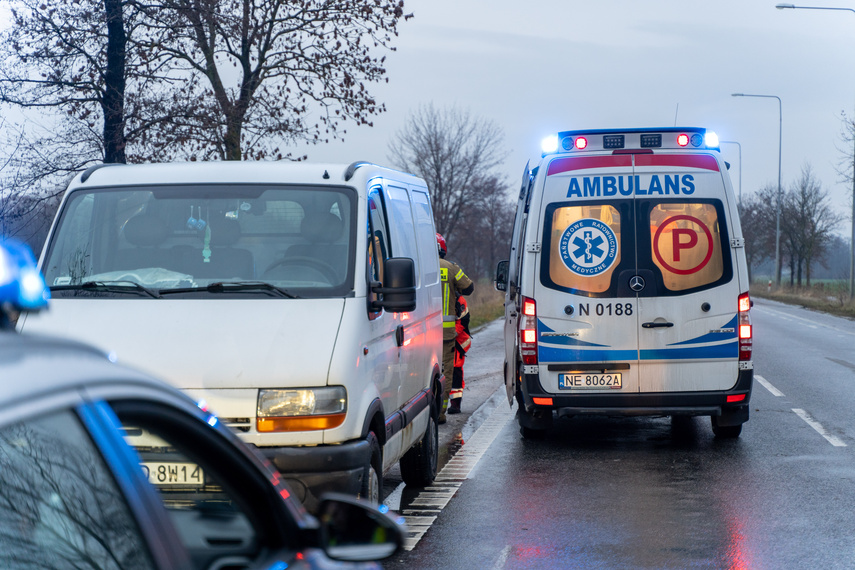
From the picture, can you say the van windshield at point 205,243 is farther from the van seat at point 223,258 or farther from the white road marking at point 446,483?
the white road marking at point 446,483

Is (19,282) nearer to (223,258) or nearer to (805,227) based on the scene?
(223,258)

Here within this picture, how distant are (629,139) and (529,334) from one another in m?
1.91

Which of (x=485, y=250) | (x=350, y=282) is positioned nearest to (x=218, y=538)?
(x=350, y=282)

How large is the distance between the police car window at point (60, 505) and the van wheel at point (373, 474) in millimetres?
3567

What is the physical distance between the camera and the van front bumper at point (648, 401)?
887cm

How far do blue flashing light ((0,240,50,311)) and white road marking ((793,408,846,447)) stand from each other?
8803 mm

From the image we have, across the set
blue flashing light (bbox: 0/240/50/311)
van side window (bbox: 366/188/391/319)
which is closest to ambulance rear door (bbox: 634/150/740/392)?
van side window (bbox: 366/188/391/319)

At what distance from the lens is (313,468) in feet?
16.3

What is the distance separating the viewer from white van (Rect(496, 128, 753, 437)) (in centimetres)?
884

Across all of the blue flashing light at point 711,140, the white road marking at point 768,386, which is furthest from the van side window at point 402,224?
the white road marking at point 768,386

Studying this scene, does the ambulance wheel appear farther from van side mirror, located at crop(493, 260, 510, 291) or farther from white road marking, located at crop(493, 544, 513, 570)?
white road marking, located at crop(493, 544, 513, 570)

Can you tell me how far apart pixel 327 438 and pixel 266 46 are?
13.7m

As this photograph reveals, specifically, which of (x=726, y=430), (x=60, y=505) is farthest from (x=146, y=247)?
(x=726, y=430)

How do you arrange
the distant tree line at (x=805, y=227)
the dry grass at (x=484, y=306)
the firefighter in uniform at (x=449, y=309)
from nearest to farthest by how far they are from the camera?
the firefighter in uniform at (x=449, y=309) → the dry grass at (x=484, y=306) → the distant tree line at (x=805, y=227)
